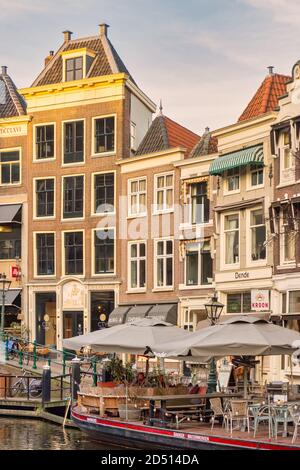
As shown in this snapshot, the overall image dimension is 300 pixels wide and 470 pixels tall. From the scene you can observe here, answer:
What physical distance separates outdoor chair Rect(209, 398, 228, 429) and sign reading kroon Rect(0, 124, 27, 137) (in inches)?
1129

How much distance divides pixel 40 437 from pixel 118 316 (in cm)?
1781

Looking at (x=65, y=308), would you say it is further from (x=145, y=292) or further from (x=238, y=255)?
(x=238, y=255)

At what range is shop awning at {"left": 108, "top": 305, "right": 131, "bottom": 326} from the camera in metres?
44.7

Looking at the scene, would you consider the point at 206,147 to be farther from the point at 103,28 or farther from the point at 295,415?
the point at 295,415

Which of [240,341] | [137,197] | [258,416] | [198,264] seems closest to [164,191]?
[137,197]

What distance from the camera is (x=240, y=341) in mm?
22094

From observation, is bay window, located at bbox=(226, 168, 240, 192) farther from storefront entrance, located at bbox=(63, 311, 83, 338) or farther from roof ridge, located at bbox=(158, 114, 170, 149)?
storefront entrance, located at bbox=(63, 311, 83, 338)

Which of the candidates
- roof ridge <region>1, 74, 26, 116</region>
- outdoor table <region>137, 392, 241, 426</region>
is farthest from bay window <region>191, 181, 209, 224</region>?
outdoor table <region>137, 392, 241, 426</region>

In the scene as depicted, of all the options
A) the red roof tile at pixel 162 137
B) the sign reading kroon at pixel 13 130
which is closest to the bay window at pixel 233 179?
the red roof tile at pixel 162 137

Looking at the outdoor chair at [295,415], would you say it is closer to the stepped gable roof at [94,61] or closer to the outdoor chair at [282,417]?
the outdoor chair at [282,417]

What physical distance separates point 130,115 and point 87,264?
7.76m

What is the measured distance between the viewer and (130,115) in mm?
47562

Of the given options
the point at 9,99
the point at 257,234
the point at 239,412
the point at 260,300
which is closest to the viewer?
the point at 239,412
